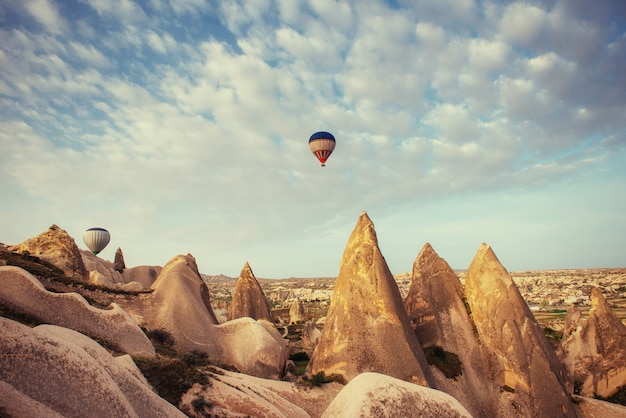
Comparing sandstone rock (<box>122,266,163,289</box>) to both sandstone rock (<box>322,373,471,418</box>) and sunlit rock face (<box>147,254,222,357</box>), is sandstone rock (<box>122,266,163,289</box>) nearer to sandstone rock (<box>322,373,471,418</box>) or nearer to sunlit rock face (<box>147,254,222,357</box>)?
sunlit rock face (<box>147,254,222,357</box>)

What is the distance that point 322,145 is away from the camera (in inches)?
1554

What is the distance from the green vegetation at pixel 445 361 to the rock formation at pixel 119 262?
4922 centimetres

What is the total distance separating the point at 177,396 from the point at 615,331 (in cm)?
2802

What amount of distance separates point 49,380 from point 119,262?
54.5 metres

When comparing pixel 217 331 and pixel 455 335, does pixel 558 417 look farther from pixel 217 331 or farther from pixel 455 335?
pixel 217 331

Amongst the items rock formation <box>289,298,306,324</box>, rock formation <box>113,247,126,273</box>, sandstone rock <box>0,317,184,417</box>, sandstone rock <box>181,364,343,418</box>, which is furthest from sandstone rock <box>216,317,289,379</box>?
rock formation <box>289,298,306,324</box>

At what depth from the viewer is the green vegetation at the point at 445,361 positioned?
20422mm

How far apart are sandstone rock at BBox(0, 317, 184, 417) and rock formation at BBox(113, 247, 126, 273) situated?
2085 inches

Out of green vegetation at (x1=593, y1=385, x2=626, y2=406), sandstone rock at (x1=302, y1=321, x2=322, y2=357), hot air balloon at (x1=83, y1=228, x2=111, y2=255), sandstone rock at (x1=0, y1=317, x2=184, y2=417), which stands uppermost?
hot air balloon at (x1=83, y1=228, x2=111, y2=255)

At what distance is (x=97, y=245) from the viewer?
2207 inches

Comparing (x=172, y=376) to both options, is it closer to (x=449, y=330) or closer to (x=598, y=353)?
(x=449, y=330)

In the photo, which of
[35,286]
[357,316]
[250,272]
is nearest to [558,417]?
[357,316]

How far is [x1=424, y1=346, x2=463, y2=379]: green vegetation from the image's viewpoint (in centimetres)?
2042

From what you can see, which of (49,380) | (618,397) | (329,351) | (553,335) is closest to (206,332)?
(329,351)
